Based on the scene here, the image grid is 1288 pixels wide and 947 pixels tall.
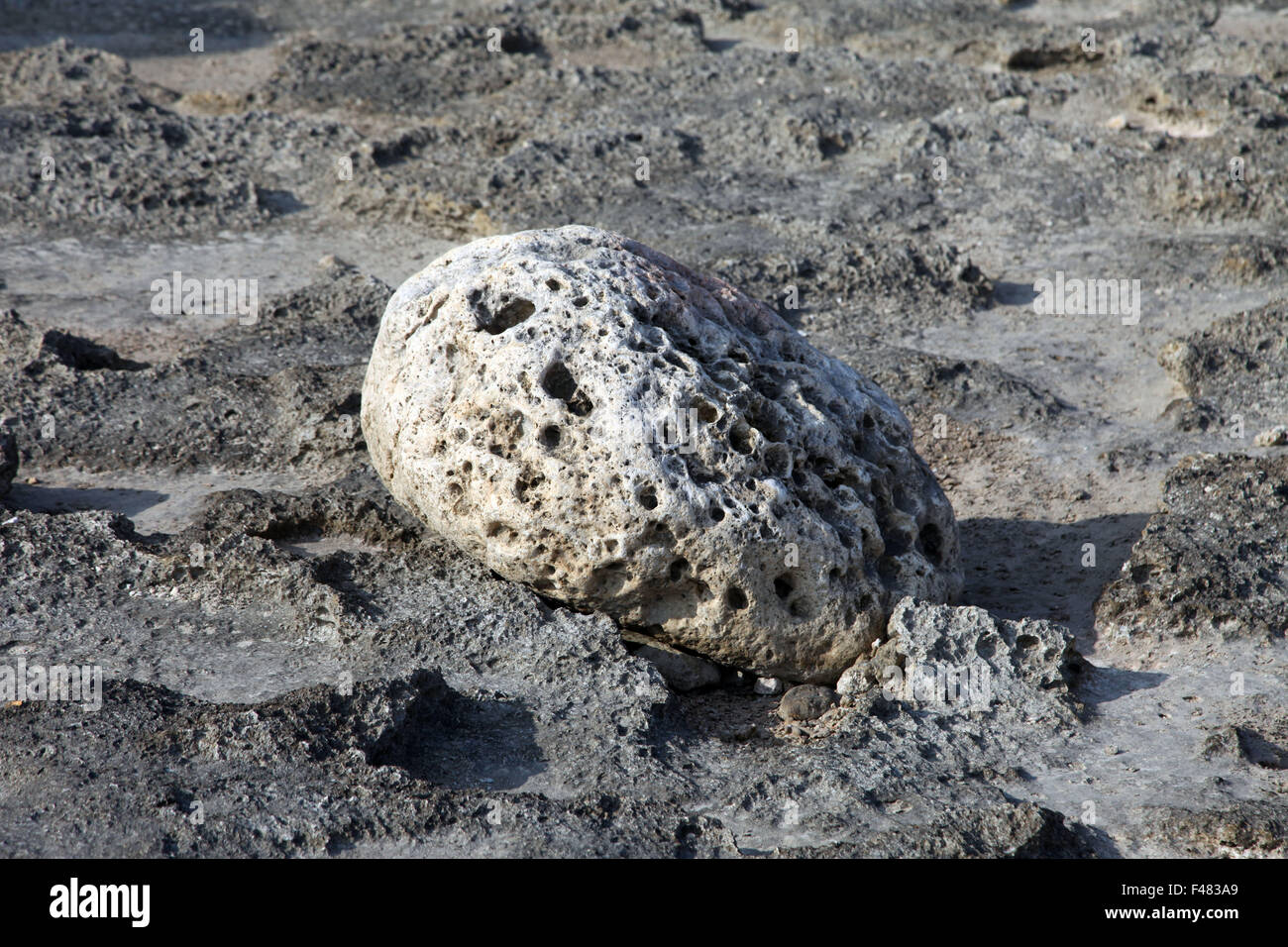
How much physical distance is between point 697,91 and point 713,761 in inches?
331

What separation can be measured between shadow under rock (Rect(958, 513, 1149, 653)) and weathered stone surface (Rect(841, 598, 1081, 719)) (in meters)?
0.63

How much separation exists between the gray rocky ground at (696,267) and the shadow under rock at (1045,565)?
0.03 m

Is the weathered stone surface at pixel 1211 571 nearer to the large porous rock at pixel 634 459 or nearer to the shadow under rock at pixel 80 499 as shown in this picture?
the large porous rock at pixel 634 459

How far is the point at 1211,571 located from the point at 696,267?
13.8 feet

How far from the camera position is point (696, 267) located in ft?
28.5

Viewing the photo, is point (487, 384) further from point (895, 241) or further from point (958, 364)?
point (895, 241)

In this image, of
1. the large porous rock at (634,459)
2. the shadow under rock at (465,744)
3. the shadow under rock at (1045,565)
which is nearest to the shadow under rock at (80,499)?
the large porous rock at (634,459)

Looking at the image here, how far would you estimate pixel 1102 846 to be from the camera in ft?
13.5

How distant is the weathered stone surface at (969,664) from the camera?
4.81 m

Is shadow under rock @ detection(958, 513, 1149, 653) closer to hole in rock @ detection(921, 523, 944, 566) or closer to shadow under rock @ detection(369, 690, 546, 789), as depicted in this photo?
hole in rock @ detection(921, 523, 944, 566)

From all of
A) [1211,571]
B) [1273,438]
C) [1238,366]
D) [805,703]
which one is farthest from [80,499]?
[1238,366]

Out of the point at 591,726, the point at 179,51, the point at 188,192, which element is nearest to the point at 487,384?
the point at 591,726

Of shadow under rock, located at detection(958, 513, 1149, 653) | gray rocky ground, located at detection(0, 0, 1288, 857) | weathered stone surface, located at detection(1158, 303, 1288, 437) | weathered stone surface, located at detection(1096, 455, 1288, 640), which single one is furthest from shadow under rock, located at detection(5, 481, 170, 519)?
weathered stone surface, located at detection(1158, 303, 1288, 437)

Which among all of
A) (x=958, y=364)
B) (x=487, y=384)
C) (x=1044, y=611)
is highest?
(x=487, y=384)
